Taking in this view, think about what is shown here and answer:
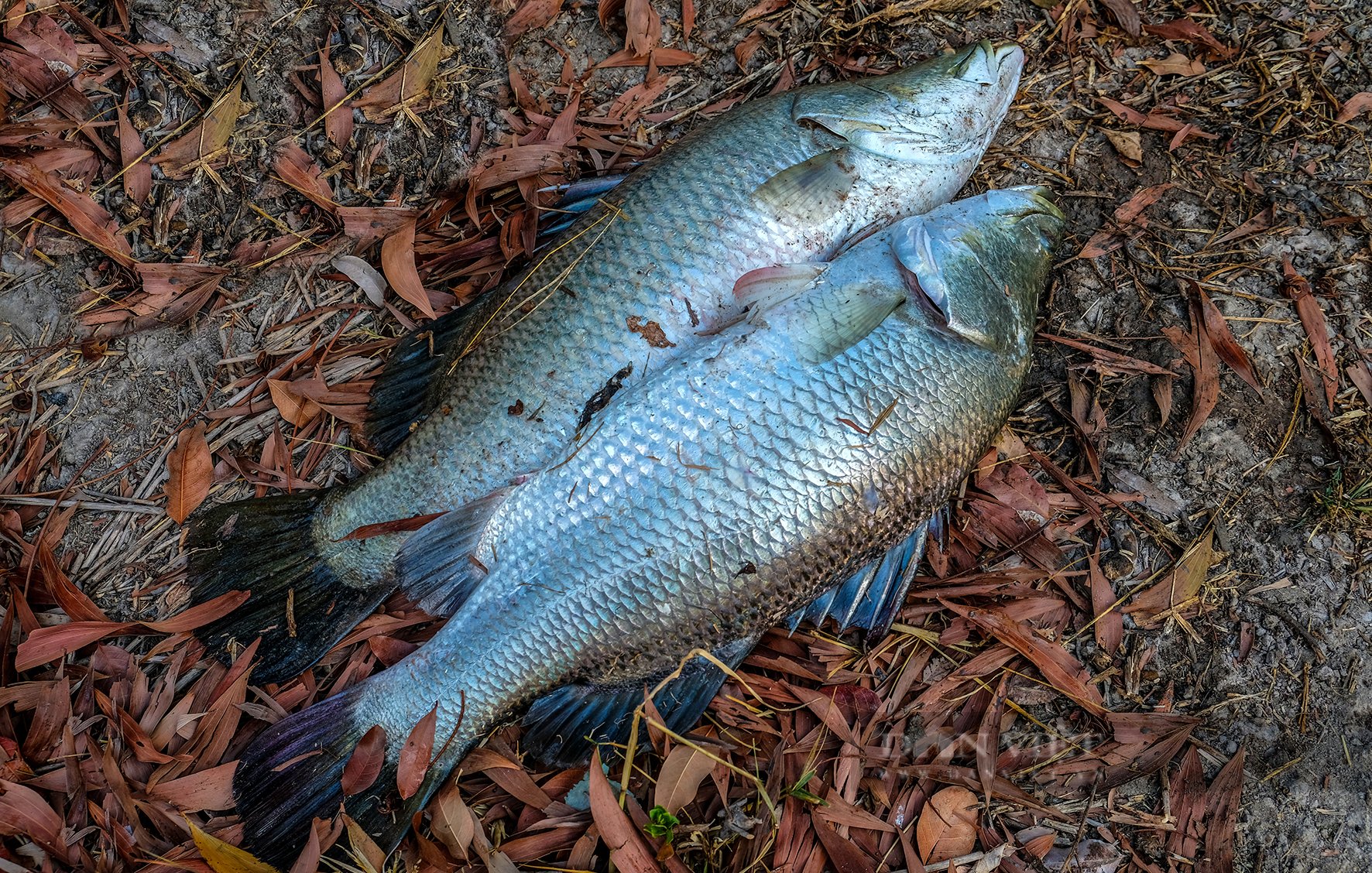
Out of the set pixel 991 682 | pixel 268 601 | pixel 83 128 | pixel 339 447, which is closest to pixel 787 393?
pixel 991 682

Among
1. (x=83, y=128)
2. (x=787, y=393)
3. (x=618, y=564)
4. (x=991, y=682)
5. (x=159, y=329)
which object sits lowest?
(x=991, y=682)

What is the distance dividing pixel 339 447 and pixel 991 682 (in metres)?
2.26

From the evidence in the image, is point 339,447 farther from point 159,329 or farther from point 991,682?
point 991,682

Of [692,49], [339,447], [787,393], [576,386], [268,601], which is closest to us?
[787,393]

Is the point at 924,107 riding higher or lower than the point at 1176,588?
higher

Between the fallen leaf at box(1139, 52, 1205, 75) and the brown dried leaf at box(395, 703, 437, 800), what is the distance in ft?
10.9

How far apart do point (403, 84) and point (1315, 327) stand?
3214mm

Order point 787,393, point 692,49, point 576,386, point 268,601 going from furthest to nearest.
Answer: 1. point 692,49
2. point 268,601
3. point 576,386
4. point 787,393

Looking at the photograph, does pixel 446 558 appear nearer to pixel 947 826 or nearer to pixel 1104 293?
pixel 947 826

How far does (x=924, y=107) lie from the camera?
8.57 feet

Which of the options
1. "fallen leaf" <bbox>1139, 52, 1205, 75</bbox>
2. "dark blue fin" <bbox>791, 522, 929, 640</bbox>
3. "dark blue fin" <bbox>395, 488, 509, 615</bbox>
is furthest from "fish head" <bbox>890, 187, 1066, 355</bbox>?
"dark blue fin" <bbox>395, 488, 509, 615</bbox>

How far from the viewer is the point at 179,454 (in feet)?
8.61

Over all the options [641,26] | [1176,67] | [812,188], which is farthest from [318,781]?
[1176,67]

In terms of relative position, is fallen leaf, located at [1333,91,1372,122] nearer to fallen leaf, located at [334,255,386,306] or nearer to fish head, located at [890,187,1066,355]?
fish head, located at [890,187,1066,355]
